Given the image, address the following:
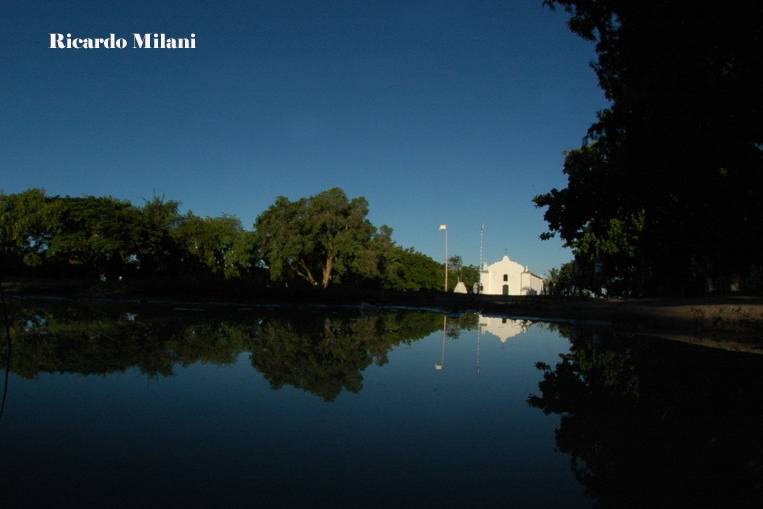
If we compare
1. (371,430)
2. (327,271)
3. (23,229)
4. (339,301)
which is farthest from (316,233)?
(371,430)

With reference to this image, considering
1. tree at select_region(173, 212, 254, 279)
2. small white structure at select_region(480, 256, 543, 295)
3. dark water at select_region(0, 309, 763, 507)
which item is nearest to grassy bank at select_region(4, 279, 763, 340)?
dark water at select_region(0, 309, 763, 507)

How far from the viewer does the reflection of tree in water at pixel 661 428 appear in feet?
11.4

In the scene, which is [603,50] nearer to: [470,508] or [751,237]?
[751,237]

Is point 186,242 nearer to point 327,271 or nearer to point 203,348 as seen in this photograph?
point 327,271

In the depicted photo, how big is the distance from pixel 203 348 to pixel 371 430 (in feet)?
19.2

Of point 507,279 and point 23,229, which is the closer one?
point 23,229

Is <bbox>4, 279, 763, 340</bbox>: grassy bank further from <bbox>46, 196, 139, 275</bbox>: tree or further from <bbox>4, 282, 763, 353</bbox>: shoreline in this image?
<bbox>46, 196, 139, 275</bbox>: tree

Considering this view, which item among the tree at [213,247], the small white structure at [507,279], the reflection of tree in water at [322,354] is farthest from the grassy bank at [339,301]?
the small white structure at [507,279]

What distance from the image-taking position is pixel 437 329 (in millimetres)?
15797

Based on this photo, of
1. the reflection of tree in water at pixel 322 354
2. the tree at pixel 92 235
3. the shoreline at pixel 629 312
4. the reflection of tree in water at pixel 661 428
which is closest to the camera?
the reflection of tree in water at pixel 661 428

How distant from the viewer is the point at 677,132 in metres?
12.9

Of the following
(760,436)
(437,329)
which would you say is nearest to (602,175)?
(437,329)

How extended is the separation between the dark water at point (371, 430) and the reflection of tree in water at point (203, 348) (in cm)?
8

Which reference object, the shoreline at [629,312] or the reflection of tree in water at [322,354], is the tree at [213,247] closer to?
the shoreline at [629,312]
